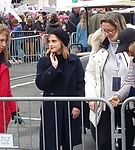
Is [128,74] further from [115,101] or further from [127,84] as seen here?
[115,101]

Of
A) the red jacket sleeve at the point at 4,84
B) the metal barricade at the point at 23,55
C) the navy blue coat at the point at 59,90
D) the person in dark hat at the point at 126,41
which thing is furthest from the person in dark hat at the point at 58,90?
the metal barricade at the point at 23,55

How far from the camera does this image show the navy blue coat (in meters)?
5.18

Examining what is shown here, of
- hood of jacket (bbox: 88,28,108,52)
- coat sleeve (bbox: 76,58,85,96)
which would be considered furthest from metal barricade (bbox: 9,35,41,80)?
hood of jacket (bbox: 88,28,108,52)

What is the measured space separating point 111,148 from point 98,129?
0.26 meters

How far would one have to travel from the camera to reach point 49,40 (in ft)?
17.4

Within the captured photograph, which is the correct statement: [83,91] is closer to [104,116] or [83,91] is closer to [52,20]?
[104,116]

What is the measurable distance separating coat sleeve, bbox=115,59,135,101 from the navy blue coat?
53 cm

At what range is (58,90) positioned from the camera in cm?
529

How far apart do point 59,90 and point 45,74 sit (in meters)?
0.26

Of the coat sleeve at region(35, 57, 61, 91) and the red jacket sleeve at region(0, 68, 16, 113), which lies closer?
the coat sleeve at region(35, 57, 61, 91)

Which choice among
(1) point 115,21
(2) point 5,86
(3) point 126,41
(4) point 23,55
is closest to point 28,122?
(2) point 5,86

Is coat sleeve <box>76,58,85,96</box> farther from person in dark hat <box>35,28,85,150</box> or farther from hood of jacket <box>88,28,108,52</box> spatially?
hood of jacket <box>88,28,108,52</box>

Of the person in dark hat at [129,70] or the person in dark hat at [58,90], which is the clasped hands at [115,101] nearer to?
the person in dark hat at [129,70]

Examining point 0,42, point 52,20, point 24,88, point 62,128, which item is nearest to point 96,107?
point 62,128
